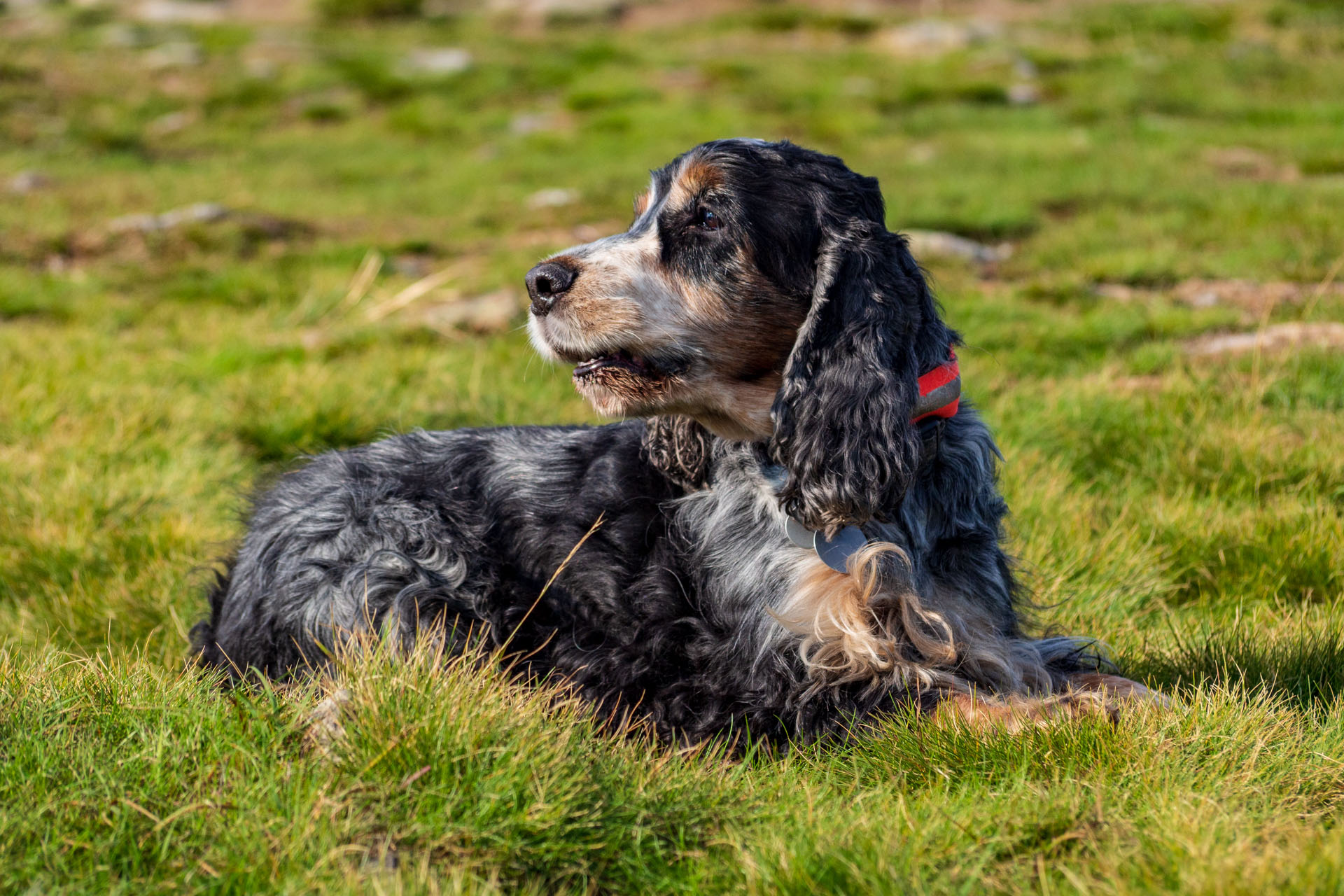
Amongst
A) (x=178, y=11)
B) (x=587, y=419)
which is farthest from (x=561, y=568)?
A: (x=178, y=11)

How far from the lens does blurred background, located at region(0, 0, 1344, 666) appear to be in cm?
496

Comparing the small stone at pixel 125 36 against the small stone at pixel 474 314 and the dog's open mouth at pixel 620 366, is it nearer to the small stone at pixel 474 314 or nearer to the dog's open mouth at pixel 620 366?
the small stone at pixel 474 314

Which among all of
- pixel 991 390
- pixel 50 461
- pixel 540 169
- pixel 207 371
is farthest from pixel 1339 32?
pixel 50 461

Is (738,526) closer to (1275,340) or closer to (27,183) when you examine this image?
(1275,340)

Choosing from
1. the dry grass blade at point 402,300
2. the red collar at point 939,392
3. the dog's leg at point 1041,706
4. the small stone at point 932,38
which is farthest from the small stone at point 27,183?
the small stone at point 932,38

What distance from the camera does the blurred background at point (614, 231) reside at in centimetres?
496

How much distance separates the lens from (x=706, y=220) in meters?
3.70

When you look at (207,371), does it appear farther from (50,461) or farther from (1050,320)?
(1050,320)

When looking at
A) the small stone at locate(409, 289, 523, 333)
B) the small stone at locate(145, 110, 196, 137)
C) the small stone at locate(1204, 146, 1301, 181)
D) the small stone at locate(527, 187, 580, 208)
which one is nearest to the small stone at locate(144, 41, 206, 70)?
the small stone at locate(145, 110, 196, 137)

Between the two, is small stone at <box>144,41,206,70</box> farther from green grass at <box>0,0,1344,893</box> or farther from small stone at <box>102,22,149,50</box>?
green grass at <box>0,0,1344,893</box>

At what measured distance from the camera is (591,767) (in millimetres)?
2785

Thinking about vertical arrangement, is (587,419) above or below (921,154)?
above

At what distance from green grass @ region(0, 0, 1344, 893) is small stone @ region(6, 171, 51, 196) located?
0.34 meters

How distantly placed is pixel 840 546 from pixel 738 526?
40cm
